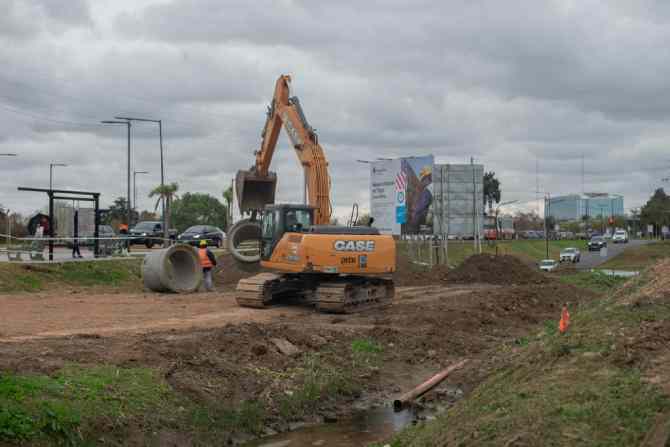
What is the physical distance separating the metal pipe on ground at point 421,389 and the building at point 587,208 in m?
99.6

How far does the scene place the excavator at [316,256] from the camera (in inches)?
824

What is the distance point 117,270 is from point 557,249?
2187 inches

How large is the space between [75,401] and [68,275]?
18.8 m

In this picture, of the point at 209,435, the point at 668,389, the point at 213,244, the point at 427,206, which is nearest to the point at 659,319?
the point at 668,389

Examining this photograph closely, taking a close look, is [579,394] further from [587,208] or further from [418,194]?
[587,208]

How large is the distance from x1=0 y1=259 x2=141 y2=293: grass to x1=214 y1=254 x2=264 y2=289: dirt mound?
3198mm

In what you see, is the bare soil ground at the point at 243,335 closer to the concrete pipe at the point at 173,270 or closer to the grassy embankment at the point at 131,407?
the grassy embankment at the point at 131,407

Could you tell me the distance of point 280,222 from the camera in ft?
71.8

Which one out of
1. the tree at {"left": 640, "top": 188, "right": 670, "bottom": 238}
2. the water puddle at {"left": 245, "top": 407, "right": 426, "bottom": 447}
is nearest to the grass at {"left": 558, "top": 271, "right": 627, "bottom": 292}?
the water puddle at {"left": 245, "top": 407, "right": 426, "bottom": 447}

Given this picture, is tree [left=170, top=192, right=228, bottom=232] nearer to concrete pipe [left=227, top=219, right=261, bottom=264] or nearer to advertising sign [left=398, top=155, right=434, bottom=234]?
advertising sign [left=398, top=155, right=434, bottom=234]

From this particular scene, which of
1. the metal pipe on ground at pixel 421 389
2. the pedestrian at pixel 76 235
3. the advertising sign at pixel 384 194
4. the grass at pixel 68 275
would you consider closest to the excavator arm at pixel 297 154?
the grass at pixel 68 275

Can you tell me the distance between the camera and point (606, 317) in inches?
469

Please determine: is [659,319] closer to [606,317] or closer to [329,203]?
[606,317]

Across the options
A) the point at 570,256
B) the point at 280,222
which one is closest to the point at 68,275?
the point at 280,222
